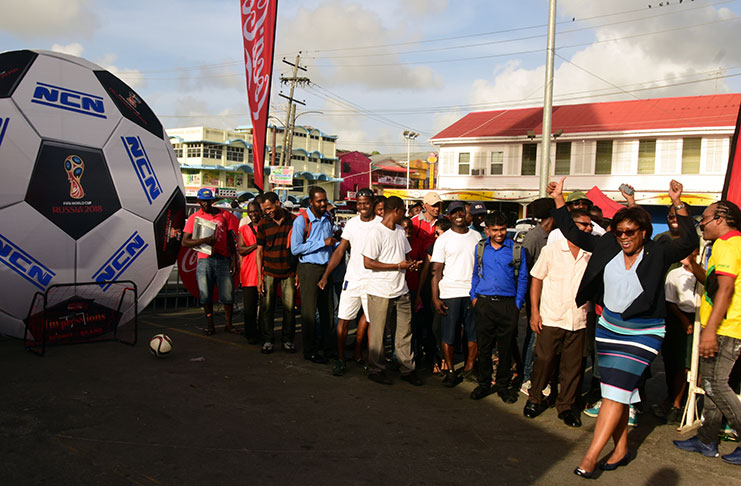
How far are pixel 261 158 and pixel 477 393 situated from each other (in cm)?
548

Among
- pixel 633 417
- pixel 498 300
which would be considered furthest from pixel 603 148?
pixel 633 417

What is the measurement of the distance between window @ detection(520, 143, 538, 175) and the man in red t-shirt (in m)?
24.1

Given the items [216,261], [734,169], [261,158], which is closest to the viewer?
[734,169]

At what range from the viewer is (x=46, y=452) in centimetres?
371

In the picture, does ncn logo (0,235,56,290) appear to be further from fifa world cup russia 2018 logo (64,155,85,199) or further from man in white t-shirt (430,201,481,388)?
man in white t-shirt (430,201,481,388)

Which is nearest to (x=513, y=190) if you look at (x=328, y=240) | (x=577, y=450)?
(x=328, y=240)

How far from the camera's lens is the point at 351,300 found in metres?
6.16

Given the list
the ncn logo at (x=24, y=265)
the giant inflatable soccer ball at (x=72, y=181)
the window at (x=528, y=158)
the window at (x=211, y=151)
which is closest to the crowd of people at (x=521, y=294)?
the giant inflatable soccer ball at (x=72, y=181)

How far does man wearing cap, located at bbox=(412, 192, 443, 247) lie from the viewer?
23.6 feet

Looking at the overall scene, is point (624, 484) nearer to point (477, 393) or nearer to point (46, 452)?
point (477, 393)

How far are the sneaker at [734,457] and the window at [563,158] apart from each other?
25.9m

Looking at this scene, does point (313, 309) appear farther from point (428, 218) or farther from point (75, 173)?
point (75, 173)

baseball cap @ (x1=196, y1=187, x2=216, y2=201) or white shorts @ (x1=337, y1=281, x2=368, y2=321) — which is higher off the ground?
baseball cap @ (x1=196, y1=187, x2=216, y2=201)

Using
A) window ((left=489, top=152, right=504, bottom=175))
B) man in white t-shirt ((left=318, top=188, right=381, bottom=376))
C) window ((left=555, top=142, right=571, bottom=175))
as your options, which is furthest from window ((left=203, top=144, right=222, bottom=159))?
man in white t-shirt ((left=318, top=188, right=381, bottom=376))
